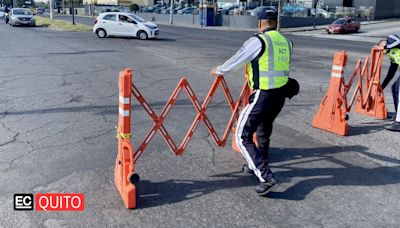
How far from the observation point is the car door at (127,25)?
2316 centimetres

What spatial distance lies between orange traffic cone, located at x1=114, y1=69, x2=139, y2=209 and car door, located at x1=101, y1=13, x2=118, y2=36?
2053cm

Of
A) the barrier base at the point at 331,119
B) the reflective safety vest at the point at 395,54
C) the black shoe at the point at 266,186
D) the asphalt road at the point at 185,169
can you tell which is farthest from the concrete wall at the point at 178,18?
the black shoe at the point at 266,186

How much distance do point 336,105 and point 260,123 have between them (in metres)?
2.84

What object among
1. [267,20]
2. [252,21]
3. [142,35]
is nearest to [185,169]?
[267,20]

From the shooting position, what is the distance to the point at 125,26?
915 inches

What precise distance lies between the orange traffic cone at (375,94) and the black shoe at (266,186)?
14.5 ft

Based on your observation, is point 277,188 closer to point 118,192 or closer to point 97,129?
point 118,192

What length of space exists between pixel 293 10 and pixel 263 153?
50250 mm

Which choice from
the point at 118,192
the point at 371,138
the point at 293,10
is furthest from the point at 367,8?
the point at 118,192

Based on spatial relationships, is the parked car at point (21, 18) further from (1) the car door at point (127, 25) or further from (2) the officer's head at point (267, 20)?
(2) the officer's head at point (267, 20)

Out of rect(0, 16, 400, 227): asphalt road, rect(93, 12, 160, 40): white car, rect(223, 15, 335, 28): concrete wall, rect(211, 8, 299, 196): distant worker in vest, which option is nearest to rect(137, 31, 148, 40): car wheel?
rect(93, 12, 160, 40): white car

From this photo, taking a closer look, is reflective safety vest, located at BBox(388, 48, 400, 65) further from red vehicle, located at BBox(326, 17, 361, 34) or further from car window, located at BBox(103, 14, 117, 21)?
red vehicle, located at BBox(326, 17, 361, 34)

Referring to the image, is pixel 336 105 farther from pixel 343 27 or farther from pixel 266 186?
pixel 343 27

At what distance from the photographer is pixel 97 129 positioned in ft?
20.3
